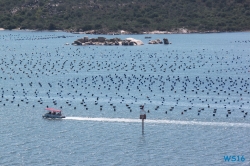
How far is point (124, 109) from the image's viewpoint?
7762 cm

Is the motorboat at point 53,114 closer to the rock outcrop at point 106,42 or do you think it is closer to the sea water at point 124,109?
the sea water at point 124,109

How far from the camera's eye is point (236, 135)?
64812 millimetres

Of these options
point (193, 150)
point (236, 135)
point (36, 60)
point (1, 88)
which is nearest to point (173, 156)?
point (193, 150)

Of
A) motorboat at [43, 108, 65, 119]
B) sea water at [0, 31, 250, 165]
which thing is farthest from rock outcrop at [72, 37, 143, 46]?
motorboat at [43, 108, 65, 119]

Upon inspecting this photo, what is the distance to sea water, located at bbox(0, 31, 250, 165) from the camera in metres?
58.9

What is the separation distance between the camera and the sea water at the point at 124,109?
193ft

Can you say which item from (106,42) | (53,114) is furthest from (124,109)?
(106,42)

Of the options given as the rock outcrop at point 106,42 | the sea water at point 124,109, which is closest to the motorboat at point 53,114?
the sea water at point 124,109

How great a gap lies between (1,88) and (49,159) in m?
39.2

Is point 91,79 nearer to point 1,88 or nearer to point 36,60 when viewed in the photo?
point 1,88

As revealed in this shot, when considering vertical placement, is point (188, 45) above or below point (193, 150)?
above

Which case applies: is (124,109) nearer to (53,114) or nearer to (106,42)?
(53,114)

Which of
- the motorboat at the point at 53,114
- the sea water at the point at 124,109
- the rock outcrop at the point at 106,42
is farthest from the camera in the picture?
the rock outcrop at the point at 106,42

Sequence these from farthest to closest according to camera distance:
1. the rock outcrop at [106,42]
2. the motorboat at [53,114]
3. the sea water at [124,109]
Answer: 1. the rock outcrop at [106,42]
2. the motorboat at [53,114]
3. the sea water at [124,109]
